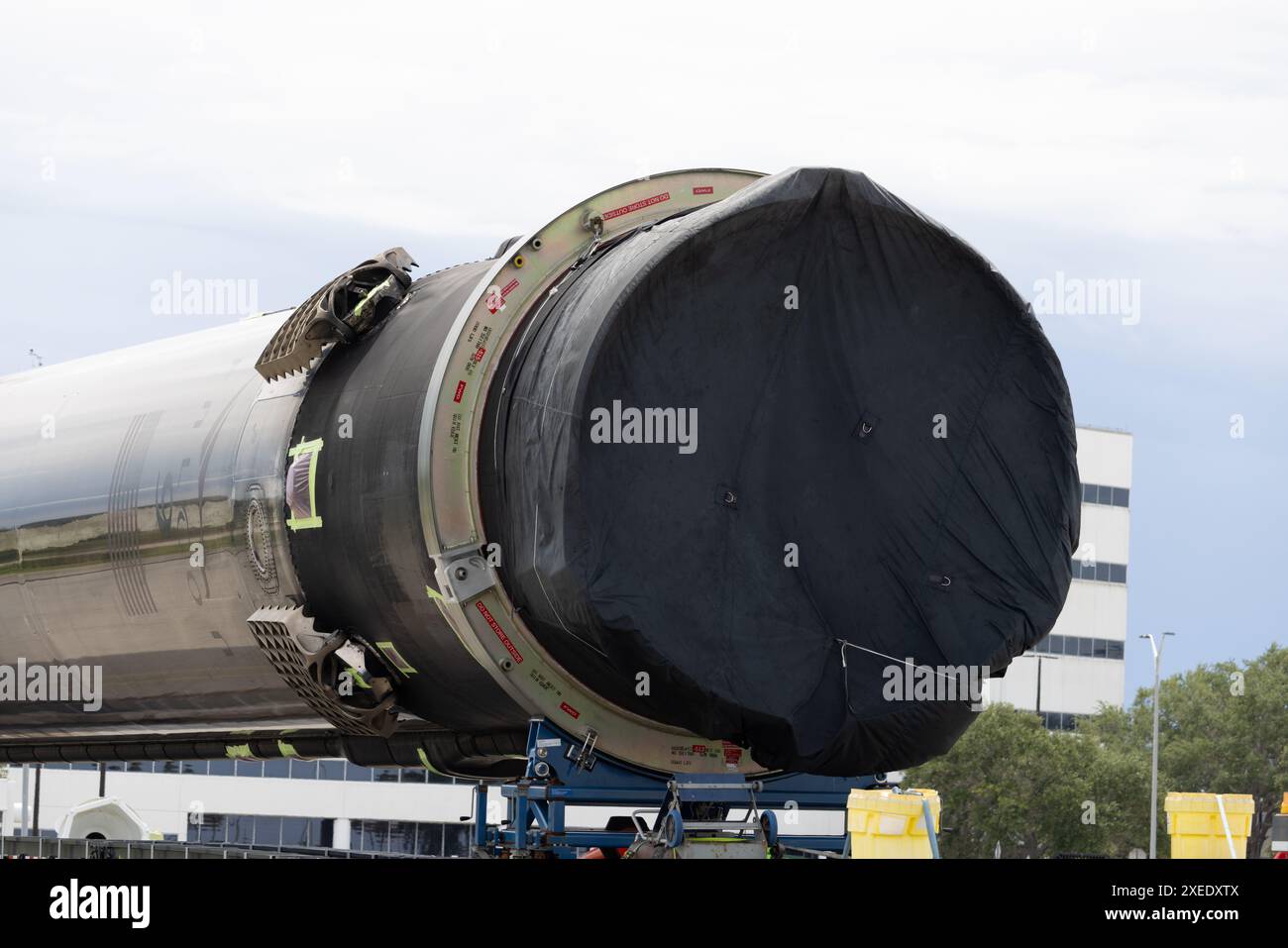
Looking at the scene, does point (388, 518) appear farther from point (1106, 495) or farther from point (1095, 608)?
point (1095, 608)

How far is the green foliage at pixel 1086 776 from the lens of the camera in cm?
5231

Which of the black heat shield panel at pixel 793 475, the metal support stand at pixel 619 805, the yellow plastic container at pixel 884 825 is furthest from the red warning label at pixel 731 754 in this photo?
the yellow plastic container at pixel 884 825

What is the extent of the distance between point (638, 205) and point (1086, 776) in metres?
48.2

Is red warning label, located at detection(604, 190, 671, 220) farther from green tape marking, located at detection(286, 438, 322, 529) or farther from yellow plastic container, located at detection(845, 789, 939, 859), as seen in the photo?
yellow plastic container, located at detection(845, 789, 939, 859)

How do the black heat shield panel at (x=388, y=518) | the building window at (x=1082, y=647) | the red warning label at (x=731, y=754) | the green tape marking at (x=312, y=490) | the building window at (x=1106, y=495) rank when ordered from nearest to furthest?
1. the black heat shield panel at (x=388, y=518)
2. the red warning label at (x=731, y=754)
3. the green tape marking at (x=312, y=490)
4. the building window at (x=1082, y=647)
5. the building window at (x=1106, y=495)

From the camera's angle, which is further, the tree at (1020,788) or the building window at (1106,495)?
the building window at (1106,495)

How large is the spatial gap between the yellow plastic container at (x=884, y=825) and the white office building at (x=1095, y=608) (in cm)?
6796

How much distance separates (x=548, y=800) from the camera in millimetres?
7844

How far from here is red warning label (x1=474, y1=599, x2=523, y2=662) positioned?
26.2 ft

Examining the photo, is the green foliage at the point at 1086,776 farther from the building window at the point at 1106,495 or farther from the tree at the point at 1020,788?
the building window at the point at 1106,495
